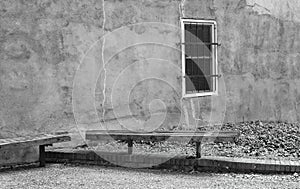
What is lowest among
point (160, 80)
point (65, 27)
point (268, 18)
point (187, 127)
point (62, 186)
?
point (62, 186)

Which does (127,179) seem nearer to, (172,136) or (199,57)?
(172,136)

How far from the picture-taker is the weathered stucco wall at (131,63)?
22.8 ft

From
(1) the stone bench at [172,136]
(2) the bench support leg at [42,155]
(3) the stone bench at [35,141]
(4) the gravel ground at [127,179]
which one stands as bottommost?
(4) the gravel ground at [127,179]

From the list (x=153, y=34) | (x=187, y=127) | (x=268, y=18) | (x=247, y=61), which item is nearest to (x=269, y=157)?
(x=187, y=127)

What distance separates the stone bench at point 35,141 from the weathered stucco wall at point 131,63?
308 mm

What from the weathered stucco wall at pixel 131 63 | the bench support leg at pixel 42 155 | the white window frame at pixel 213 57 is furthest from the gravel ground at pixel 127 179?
the white window frame at pixel 213 57

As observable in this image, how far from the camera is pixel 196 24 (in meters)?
9.33

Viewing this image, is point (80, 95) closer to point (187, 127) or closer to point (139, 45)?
point (139, 45)

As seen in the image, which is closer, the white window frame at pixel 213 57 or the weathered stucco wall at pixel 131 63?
the weathered stucco wall at pixel 131 63

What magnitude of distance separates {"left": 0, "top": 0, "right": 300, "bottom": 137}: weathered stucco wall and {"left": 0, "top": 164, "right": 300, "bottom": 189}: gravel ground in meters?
0.84

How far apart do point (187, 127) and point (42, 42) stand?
9.43 feet

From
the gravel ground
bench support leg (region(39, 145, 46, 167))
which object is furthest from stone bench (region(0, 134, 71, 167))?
the gravel ground

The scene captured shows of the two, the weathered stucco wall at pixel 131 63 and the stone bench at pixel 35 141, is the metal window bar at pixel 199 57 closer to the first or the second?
the weathered stucco wall at pixel 131 63

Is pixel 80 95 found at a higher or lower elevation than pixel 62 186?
higher
